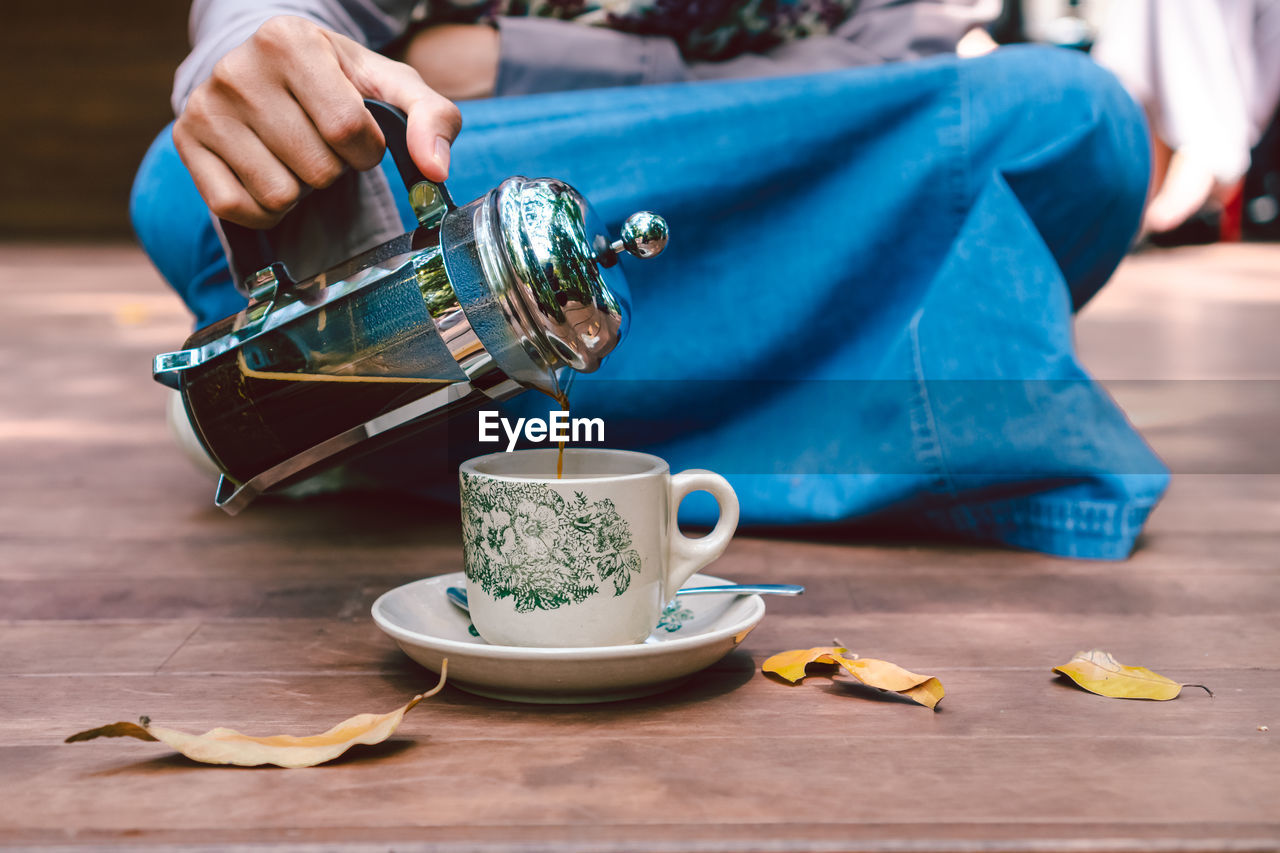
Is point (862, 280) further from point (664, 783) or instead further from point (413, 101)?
point (664, 783)

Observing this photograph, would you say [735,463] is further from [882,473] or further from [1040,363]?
[1040,363]

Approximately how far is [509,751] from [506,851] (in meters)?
0.12

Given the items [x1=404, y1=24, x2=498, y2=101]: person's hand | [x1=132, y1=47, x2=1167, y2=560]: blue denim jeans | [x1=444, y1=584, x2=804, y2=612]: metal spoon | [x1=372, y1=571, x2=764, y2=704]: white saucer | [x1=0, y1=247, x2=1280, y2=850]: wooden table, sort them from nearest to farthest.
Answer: [x1=0, y1=247, x2=1280, y2=850]: wooden table, [x1=372, y1=571, x2=764, y2=704]: white saucer, [x1=444, y1=584, x2=804, y2=612]: metal spoon, [x1=132, y1=47, x2=1167, y2=560]: blue denim jeans, [x1=404, y1=24, x2=498, y2=101]: person's hand

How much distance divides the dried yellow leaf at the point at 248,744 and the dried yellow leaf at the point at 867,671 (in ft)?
0.83

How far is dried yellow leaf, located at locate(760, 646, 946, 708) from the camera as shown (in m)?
0.70

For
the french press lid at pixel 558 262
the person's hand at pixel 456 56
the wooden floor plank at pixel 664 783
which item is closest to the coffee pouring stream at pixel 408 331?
the french press lid at pixel 558 262

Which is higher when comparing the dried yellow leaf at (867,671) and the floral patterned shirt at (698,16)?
the floral patterned shirt at (698,16)

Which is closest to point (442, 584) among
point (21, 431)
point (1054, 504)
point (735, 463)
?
point (735, 463)

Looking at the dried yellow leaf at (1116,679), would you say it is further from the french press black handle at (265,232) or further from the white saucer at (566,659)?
the french press black handle at (265,232)

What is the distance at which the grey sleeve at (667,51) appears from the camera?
123 cm

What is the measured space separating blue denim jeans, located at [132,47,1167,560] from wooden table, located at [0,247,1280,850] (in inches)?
2.7

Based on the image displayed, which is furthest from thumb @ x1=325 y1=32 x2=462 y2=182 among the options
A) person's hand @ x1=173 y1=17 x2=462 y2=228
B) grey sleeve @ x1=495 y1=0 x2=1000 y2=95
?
grey sleeve @ x1=495 y1=0 x2=1000 y2=95

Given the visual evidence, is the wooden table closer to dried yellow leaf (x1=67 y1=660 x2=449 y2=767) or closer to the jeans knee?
dried yellow leaf (x1=67 y1=660 x2=449 y2=767)

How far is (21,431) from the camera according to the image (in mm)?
1659
